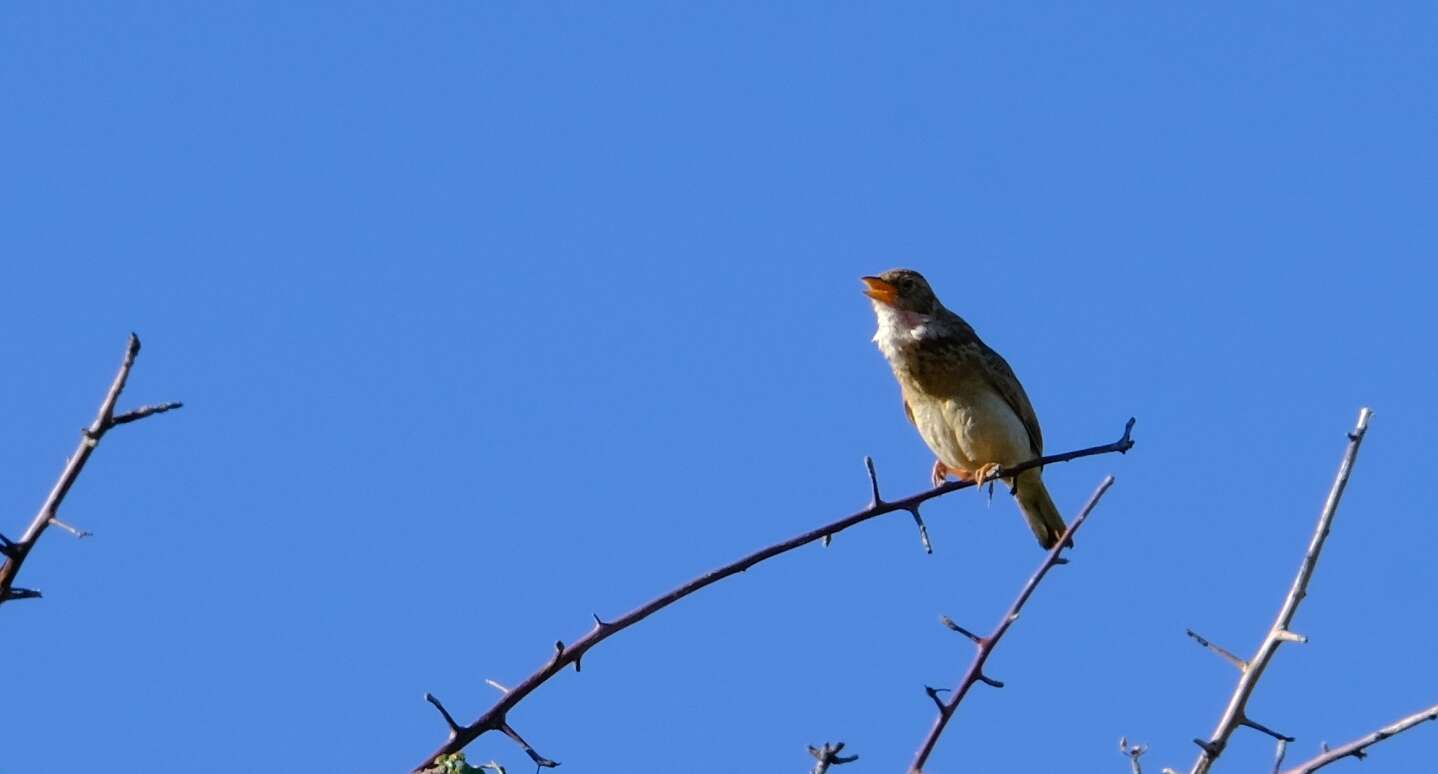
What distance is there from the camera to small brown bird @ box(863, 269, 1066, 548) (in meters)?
8.95

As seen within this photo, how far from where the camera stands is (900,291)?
916 centimetres

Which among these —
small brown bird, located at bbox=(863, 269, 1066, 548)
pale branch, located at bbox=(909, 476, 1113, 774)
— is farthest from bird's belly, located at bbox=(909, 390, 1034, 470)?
pale branch, located at bbox=(909, 476, 1113, 774)

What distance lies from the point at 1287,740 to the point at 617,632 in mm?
1063

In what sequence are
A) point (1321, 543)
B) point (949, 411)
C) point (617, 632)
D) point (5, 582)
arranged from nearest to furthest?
point (5, 582), point (1321, 543), point (617, 632), point (949, 411)

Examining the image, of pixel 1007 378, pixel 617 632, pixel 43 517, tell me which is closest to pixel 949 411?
pixel 1007 378

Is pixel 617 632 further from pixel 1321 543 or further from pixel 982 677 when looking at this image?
pixel 1321 543

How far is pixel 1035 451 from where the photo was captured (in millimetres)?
9359

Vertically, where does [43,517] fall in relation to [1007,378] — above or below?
below

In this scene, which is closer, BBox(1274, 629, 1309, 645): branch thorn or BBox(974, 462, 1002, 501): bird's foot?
BBox(1274, 629, 1309, 645): branch thorn

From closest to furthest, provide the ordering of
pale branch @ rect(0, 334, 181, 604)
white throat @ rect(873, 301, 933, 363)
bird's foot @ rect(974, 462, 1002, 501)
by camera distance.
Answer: pale branch @ rect(0, 334, 181, 604) → bird's foot @ rect(974, 462, 1002, 501) → white throat @ rect(873, 301, 933, 363)

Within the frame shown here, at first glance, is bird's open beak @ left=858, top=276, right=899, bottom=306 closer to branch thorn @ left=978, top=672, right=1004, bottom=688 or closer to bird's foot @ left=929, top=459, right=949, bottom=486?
bird's foot @ left=929, top=459, right=949, bottom=486

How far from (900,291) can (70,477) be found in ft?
22.5

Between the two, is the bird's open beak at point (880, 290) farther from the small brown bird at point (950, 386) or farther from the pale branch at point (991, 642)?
the pale branch at point (991, 642)

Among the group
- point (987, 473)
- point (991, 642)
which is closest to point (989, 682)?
point (991, 642)
